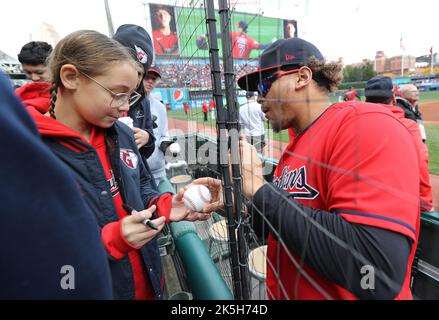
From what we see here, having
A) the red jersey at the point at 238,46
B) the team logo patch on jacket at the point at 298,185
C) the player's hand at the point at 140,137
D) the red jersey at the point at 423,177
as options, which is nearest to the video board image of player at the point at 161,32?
the red jersey at the point at 238,46

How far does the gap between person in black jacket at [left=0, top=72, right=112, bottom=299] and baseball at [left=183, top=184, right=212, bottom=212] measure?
65 cm

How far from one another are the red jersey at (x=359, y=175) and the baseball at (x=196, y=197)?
1.28ft

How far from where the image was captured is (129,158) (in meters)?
1.18

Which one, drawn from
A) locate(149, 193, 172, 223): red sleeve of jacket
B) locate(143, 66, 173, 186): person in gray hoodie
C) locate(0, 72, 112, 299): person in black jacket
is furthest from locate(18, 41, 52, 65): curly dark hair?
locate(0, 72, 112, 299): person in black jacket

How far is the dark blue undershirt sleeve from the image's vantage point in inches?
24.0

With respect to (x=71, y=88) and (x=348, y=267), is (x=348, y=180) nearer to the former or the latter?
(x=348, y=267)

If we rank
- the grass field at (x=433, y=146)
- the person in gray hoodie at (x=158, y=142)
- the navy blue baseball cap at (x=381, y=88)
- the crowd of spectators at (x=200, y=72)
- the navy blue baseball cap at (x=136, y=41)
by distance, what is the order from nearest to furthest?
the crowd of spectators at (x=200, y=72), the navy blue baseball cap at (x=136, y=41), the navy blue baseball cap at (x=381, y=88), the person in gray hoodie at (x=158, y=142), the grass field at (x=433, y=146)

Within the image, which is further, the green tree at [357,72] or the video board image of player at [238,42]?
the video board image of player at [238,42]

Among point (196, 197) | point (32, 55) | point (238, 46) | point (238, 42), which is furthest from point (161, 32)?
point (196, 197)

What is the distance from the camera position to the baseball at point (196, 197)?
3.53 feet

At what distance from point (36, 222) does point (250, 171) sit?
74cm

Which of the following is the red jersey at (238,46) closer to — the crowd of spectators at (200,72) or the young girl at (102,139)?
the crowd of spectators at (200,72)

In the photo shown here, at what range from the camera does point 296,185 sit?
920 millimetres
